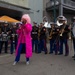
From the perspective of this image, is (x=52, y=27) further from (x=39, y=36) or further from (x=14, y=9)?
(x=14, y=9)

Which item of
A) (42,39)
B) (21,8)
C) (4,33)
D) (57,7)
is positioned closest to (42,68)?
(42,39)

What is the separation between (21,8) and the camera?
74.2 ft

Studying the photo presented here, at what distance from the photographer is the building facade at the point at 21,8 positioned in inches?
811

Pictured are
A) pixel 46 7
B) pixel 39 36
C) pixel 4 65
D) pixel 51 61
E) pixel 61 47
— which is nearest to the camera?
pixel 4 65

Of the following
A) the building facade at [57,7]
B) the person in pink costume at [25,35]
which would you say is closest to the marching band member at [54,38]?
the person in pink costume at [25,35]

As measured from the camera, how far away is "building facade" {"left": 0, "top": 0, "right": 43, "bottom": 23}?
2061 cm

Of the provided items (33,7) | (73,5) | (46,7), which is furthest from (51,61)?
(73,5)

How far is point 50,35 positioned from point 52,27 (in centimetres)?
41

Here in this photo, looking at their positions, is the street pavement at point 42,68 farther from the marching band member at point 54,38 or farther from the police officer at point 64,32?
→ the marching band member at point 54,38

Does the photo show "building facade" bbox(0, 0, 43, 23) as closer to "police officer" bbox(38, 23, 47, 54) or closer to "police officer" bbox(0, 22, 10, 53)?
"police officer" bbox(0, 22, 10, 53)

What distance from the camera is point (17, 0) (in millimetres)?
22453

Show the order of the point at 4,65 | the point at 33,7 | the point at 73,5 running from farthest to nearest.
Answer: the point at 73,5 → the point at 33,7 → the point at 4,65

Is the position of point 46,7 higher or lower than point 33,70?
higher

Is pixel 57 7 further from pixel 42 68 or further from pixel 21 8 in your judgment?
pixel 42 68
